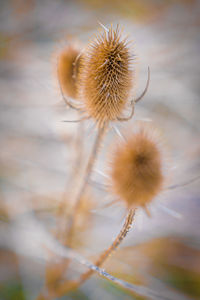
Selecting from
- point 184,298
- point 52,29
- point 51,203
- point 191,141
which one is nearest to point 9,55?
point 52,29

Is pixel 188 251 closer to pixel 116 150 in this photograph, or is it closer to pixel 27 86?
pixel 116 150

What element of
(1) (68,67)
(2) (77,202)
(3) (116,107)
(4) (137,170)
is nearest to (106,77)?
(3) (116,107)

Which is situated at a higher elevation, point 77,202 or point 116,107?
point 116,107

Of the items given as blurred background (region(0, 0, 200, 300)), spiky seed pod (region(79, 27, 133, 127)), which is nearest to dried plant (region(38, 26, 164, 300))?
spiky seed pod (region(79, 27, 133, 127))

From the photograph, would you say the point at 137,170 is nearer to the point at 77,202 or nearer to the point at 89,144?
the point at 77,202

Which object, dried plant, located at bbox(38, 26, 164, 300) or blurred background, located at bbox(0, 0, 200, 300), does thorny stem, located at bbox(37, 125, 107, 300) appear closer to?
dried plant, located at bbox(38, 26, 164, 300)

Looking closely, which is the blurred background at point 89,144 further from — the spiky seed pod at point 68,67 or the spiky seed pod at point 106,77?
the spiky seed pod at point 106,77

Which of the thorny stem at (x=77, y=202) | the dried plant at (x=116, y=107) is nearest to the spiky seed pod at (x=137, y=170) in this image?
the dried plant at (x=116, y=107)
